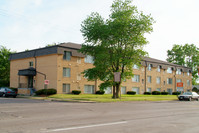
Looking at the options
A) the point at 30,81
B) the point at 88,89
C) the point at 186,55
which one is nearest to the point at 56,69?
the point at 30,81

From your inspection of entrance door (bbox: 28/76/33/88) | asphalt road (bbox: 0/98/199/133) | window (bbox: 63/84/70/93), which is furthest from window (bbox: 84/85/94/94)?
asphalt road (bbox: 0/98/199/133)

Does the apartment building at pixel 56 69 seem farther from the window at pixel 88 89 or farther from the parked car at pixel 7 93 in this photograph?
the parked car at pixel 7 93

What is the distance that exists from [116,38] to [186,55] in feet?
197

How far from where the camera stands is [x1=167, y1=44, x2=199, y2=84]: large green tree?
8191 cm

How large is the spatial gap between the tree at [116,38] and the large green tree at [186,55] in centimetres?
5649

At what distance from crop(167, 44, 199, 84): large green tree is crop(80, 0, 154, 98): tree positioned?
5649 cm

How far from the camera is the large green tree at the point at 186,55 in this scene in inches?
3225

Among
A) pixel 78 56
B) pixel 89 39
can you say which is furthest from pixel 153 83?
pixel 89 39

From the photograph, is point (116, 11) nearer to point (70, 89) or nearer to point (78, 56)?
point (78, 56)

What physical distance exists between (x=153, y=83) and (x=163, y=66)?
569 centimetres

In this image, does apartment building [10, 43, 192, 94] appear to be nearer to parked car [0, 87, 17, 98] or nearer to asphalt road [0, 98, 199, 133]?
parked car [0, 87, 17, 98]

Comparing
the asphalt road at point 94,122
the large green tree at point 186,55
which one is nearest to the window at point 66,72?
the asphalt road at point 94,122

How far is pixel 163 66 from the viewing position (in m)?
58.3

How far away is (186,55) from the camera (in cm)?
8381
